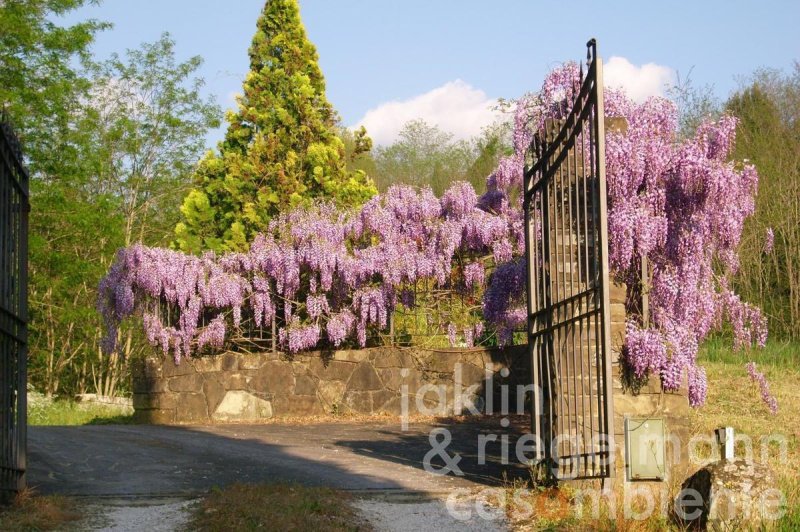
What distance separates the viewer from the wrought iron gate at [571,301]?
253 inches

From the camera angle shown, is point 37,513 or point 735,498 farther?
point 37,513

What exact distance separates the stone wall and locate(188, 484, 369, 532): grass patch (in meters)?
7.11

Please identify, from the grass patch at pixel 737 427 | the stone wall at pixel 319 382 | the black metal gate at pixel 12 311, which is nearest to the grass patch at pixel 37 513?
the black metal gate at pixel 12 311

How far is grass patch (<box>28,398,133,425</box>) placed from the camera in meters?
16.2

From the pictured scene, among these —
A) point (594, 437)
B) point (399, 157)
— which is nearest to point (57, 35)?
point (594, 437)

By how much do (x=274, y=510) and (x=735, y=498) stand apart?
3.16 m

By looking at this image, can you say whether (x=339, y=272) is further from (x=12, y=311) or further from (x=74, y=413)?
(x=12, y=311)

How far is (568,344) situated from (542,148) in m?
1.68

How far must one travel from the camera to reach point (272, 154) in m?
19.4

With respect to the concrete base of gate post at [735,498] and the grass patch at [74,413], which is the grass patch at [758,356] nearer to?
the concrete base of gate post at [735,498]

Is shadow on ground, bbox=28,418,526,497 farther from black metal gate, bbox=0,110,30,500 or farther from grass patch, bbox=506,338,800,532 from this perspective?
grass patch, bbox=506,338,800,532

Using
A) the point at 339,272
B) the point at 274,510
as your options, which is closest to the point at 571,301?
the point at 274,510

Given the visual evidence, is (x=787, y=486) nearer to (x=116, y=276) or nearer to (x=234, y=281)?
(x=234, y=281)

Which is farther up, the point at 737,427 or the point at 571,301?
the point at 571,301
